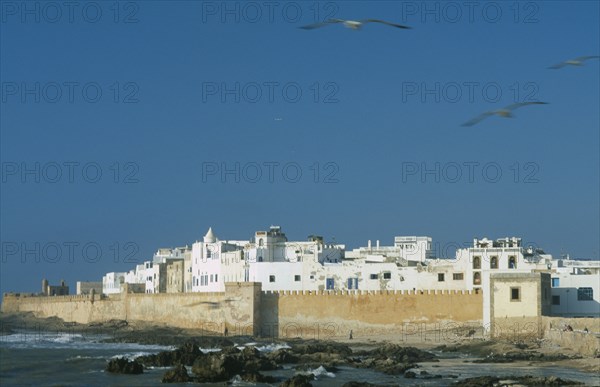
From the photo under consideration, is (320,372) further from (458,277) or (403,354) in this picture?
(458,277)

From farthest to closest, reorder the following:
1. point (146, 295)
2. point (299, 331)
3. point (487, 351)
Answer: point (146, 295) → point (299, 331) → point (487, 351)

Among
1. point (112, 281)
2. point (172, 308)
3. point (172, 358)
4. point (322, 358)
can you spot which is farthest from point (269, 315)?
point (112, 281)

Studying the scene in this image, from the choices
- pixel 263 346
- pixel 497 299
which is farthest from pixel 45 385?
pixel 497 299

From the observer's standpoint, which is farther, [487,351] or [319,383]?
[487,351]

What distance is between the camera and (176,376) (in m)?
28.0

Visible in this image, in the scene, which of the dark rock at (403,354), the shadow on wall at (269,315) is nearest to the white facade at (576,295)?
the dark rock at (403,354)

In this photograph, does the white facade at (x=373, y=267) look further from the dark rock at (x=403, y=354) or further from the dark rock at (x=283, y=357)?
the dark rock at (x=283, y=357)

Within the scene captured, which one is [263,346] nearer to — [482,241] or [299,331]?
[299,331]

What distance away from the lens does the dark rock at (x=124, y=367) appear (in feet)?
100

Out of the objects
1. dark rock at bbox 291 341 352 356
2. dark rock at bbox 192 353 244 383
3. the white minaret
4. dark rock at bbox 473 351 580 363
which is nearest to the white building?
the white minaret

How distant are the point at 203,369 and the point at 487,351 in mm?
12098

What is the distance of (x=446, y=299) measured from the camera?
46.6 metres

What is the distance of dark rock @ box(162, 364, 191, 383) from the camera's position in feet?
91.5

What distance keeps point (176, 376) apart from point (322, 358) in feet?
26.9
